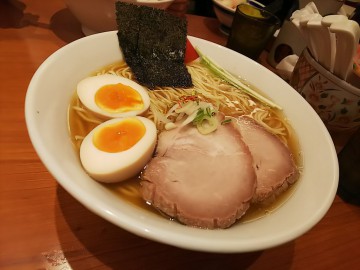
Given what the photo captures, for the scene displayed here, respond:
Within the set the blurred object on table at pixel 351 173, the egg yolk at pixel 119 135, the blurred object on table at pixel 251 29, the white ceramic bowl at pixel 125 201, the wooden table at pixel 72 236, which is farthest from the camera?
the blurred object on table at pixel 251 29

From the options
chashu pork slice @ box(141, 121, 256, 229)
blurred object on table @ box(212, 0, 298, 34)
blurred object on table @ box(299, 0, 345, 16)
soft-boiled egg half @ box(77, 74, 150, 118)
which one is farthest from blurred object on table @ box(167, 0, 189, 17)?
chashu pork slice @ box(141, 121, 256, 229)

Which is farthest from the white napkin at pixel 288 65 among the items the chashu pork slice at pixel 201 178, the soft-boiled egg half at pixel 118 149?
the soft-boiled egg half at pixel 118 149

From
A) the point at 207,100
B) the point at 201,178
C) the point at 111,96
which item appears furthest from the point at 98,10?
the point at 201,178

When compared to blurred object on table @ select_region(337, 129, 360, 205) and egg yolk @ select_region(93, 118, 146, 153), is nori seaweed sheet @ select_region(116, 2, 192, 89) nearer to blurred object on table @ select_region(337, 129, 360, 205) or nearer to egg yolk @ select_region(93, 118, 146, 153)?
egg yolk @ select_region(93, 118, 146, 153)

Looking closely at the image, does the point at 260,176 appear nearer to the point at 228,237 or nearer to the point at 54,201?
the point at 228,237

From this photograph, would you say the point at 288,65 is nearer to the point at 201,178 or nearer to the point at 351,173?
the point at 351,173

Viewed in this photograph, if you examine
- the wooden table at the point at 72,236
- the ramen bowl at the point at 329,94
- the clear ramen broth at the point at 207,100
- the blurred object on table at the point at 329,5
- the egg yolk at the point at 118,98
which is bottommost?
the wooden table at the point at 72,236

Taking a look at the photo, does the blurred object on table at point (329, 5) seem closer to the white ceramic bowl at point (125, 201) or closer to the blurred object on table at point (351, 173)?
the white ceramic bowl at point (125, 201)
